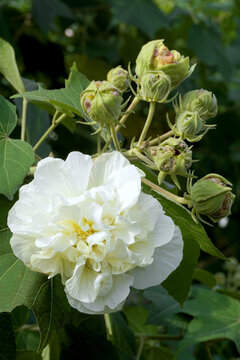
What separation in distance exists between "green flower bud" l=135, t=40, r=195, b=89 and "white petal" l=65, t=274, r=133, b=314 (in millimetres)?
431

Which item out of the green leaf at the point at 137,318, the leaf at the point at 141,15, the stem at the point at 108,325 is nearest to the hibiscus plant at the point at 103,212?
the stem at the point at 108,325

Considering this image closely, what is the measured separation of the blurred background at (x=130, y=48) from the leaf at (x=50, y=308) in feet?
4.08

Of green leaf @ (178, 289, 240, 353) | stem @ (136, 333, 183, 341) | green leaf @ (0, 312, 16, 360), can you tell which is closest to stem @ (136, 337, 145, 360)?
stem @ (136, 333, 183, 341)

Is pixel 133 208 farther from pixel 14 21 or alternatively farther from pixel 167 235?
pixel 14 21

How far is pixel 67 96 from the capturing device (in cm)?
123

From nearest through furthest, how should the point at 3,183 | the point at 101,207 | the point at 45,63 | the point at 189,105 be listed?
the point at 101,207 → the point at 3,183 → the point at 189,105 → the point at 45,63

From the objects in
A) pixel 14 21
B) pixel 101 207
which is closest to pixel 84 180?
pixel 101 207

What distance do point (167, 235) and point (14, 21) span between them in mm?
2365

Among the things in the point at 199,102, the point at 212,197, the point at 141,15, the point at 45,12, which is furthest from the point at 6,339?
the point at 141,15

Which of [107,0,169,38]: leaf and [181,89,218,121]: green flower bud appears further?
[107,0,169,38]: leaf

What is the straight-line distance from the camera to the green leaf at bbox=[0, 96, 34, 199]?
40.0 inches

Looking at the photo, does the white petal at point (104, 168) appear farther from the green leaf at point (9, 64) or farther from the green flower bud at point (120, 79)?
the green leaf at point (9, 64)

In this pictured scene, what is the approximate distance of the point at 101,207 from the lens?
91cm

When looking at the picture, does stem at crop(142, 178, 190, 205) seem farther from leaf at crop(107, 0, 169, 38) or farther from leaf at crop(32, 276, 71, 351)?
leaf at crop(107, 0, 169, 38)
